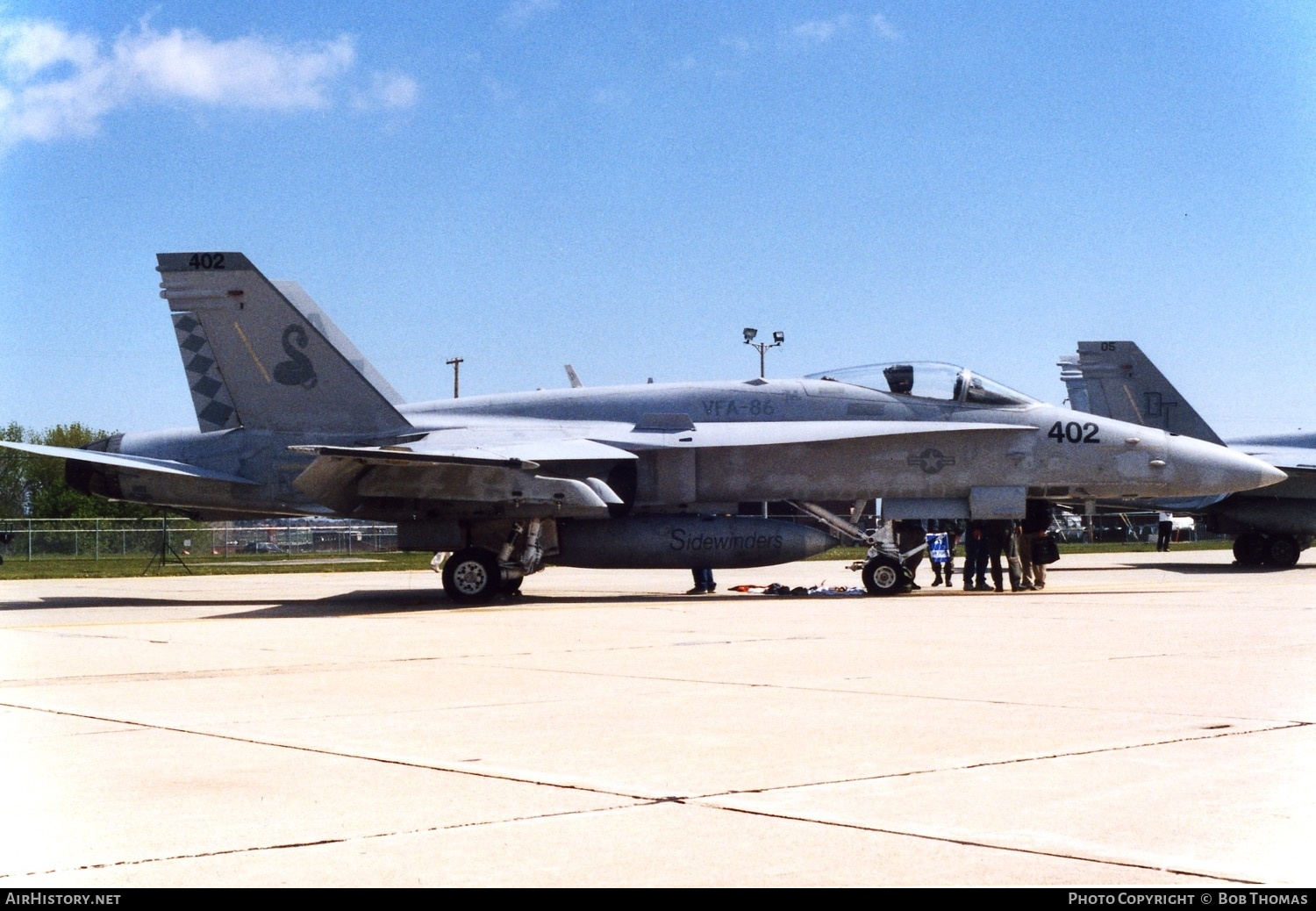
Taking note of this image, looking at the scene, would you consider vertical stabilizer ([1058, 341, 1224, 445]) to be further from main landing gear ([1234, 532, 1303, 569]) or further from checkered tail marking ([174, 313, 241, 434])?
checkered tail marking ([174, 313, 241, 434])

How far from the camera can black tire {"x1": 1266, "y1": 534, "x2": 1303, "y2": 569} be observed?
2914 centimetres

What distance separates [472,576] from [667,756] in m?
12.3

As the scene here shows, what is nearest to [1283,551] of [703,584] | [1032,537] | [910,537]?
[1032,537]

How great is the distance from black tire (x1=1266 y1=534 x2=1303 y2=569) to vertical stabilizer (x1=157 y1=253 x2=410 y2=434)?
788 inches

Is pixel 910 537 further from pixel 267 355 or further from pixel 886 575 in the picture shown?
pixel 267 355

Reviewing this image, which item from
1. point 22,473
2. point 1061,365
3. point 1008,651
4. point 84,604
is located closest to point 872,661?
point 1008,651

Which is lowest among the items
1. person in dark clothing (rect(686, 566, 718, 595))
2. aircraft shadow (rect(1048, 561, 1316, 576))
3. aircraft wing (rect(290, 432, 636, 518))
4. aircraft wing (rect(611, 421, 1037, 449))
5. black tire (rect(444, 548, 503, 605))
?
aircraft shadow (rect(1048, 561, 1316, 576))

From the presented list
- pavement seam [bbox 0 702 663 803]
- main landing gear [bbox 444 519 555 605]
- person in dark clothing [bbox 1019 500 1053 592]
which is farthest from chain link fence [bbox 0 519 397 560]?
pavement seam [bbox 0 702 663 803]

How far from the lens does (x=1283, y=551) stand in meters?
29.3

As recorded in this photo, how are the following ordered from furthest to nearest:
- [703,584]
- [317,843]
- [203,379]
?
[703,584] → [203,379] → [317,843]

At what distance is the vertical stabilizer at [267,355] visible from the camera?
61.6ft

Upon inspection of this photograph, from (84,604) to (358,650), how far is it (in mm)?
9252

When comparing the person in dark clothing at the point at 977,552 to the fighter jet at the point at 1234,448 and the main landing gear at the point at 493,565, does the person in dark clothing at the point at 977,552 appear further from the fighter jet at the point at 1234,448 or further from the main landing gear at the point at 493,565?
the main landing gear at the point at 493,565
